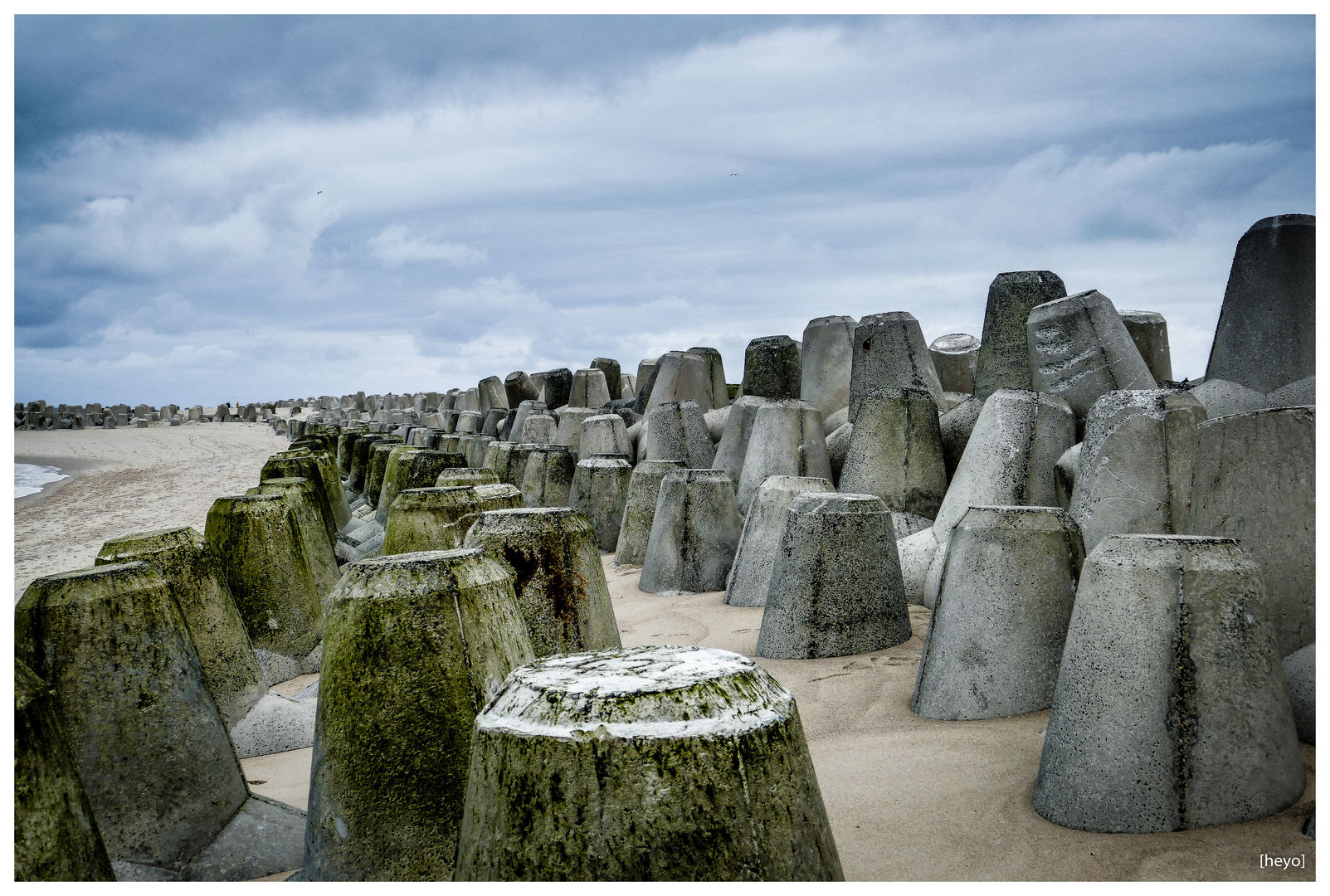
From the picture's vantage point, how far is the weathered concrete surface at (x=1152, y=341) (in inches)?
242

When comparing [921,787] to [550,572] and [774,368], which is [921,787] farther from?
[774,368]

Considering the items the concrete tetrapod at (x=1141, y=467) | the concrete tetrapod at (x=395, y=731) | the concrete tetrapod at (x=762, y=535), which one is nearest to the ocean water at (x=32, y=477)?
the concrete tetrapod at (x=762, y=535)

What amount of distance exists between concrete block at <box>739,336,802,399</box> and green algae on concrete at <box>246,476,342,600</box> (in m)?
3.96

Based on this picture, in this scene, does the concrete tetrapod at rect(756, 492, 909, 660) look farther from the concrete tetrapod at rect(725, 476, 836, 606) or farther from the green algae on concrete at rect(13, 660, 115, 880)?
the green algae on concrete at rect(13, 660, 115, 880)

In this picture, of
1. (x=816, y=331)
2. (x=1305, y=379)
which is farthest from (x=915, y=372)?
(x=1305, y=379)

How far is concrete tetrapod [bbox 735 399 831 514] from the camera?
605 centimetres

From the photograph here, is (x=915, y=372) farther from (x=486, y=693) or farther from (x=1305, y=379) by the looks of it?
(x=486, y=693)

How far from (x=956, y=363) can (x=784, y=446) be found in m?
2.78

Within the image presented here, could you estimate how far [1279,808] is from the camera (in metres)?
2.14

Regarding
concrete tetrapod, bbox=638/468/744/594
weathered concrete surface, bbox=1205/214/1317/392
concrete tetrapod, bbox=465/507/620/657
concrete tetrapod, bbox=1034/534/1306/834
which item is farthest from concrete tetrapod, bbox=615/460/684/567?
concrete tetrapod, bbox=1034/534/1306/834

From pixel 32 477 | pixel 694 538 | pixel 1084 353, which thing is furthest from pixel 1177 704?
pixel 32 477

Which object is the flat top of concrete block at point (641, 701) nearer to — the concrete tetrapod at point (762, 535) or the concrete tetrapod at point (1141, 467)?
the concrete tetrapod at point (1141, 467)
